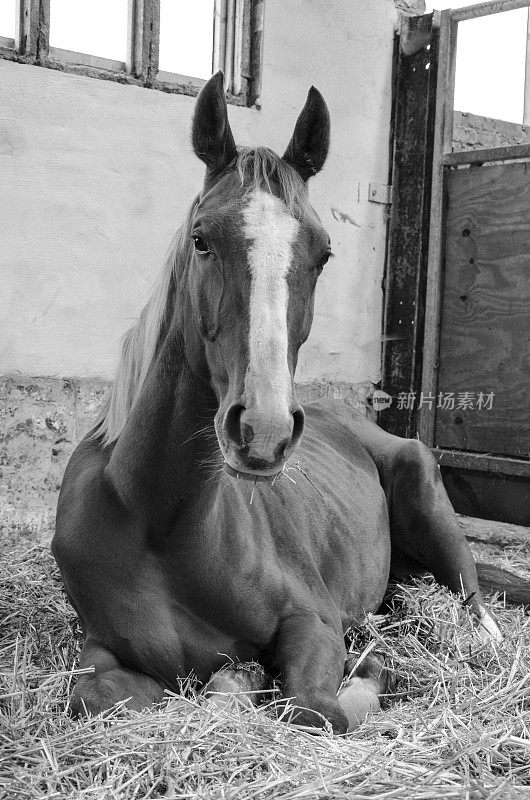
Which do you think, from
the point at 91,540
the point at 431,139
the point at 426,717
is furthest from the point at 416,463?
the point at 431,139

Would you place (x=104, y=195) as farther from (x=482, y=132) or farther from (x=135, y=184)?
(x=482, y=132)

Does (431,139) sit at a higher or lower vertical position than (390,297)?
higher

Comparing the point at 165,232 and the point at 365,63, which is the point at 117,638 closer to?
the point at 165,232

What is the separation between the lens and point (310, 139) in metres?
2.31

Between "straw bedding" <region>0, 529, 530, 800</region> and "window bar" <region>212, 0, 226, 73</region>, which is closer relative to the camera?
"straw bedding" <region>0, 529, 530, 800</region>

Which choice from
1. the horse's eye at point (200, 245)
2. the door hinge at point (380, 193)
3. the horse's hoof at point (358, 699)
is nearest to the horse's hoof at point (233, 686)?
the horse's hoof at point (358, 699)

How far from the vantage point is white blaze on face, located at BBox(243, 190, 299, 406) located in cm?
180

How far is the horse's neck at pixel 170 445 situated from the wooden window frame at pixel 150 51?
2.44 metres

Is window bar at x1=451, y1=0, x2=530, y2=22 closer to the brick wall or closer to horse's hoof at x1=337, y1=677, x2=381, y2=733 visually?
the brick wall

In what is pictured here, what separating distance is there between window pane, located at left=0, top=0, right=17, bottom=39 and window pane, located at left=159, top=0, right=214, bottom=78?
86cm

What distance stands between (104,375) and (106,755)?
282 cm

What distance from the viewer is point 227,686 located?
2.24 metres

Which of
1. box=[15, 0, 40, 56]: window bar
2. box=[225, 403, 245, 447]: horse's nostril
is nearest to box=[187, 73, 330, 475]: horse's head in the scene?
box=[225, 403, 245, 447]: horse's nostril

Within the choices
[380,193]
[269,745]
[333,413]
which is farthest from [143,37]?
[269,745]
